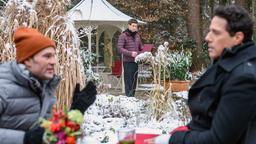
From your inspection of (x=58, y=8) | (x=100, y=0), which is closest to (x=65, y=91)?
(x=58, y=8)

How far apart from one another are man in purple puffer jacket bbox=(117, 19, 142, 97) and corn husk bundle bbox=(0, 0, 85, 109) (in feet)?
13.9

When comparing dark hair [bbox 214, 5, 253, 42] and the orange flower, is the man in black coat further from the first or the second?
the orange flower

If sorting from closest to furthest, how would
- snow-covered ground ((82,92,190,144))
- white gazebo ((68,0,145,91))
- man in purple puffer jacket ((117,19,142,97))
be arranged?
snow-covered ground ((82,92,190,144)), man in purple puffer jacket ((117,19,142,97)), white gazebo ((68,0,145,91))

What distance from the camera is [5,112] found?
2924 millimetres

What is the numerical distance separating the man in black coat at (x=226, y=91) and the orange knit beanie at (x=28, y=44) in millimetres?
860

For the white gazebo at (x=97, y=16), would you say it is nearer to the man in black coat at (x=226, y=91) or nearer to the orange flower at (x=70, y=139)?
the man in black coat at (x=226, y=91)

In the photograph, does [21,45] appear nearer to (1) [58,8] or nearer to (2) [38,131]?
(2) [38,131]

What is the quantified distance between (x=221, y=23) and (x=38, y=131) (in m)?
1.10

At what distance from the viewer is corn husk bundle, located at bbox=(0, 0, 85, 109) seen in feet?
21.8

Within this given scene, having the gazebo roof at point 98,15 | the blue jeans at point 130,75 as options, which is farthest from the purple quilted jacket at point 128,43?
the gazebo roof at point 98,15

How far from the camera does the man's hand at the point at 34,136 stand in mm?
2811

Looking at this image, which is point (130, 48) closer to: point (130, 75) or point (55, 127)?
point (130, 75)

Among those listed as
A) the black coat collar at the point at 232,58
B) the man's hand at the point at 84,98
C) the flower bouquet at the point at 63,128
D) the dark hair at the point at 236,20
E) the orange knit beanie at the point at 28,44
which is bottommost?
the flower bouquet at the point at 63,128

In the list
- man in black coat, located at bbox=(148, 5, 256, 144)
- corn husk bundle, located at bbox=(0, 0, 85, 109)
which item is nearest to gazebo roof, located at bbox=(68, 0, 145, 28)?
corn husk bundle, located at bbox=(0, 0, 85, 109)
